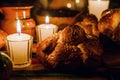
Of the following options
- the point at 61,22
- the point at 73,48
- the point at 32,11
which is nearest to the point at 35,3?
the point at 32,11

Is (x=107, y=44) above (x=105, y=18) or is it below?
below

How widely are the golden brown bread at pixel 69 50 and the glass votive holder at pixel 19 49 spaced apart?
0.07m

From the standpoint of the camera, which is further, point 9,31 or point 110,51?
point 9,31

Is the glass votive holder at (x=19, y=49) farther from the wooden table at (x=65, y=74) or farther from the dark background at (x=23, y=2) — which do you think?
the dark background at (x=23, y=2)

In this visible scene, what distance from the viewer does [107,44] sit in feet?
6.00

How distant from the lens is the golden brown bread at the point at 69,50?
1441mm

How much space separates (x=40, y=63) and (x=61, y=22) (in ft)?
1.83

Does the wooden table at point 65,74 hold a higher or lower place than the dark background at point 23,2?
lower

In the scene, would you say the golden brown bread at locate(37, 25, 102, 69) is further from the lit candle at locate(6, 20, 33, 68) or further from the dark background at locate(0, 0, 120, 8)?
the dark background at locate(0, 0, 120, 8)

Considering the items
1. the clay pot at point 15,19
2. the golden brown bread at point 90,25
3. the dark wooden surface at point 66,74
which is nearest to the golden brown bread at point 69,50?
the dark wooden surface at point 66,74

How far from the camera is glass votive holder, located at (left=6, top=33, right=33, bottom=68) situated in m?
1.51

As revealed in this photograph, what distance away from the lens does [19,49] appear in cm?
153

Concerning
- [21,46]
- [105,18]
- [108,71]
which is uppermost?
[105,18]

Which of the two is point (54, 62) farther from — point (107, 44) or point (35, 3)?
point (35, 3)
